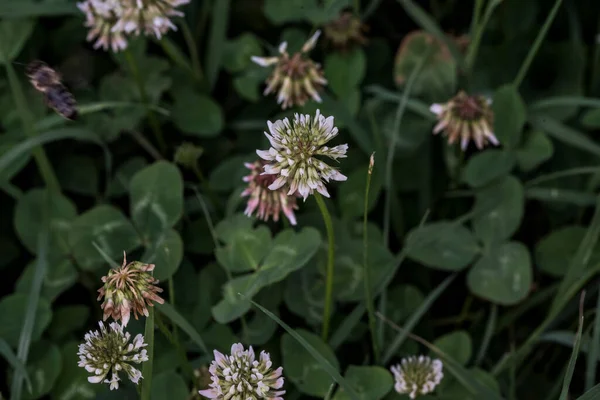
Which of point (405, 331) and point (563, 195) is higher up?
point (563, 195)

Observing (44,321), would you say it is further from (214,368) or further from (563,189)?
(563,189)

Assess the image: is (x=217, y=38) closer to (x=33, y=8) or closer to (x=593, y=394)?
(x=33, y=8)

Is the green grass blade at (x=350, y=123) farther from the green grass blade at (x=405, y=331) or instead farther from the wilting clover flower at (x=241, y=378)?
the wilting clover flower at (x=241, y=378)

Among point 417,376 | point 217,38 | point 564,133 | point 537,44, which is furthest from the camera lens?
point 217,38

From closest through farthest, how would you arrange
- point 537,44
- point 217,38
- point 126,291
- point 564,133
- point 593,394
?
point 126,291
point 593,394
point 537,44
point 564,133
point 217,38

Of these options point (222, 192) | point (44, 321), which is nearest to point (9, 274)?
point (44, 321)

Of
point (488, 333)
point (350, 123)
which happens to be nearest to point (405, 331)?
point (488, 333)

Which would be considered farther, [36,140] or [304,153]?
[36,140]
